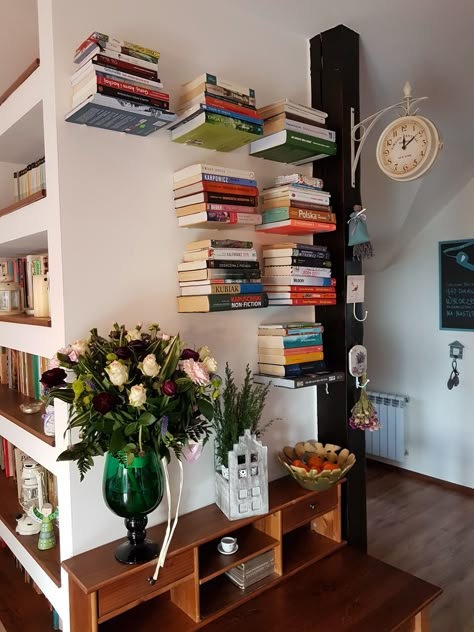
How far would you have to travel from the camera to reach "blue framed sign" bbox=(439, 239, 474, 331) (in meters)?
3.46

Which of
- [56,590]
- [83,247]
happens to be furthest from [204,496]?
[83,247]

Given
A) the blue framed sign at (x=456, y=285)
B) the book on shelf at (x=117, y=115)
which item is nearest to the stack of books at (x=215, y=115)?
the book on shelf at (x=117, y=115)

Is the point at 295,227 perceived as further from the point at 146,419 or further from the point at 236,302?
the point at 146,419

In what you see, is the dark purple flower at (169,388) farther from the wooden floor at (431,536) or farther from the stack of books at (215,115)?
the wooden floor at (431,536)

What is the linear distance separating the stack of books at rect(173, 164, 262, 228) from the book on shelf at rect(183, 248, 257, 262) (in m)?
0.09

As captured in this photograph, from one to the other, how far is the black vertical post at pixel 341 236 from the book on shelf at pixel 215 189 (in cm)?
44

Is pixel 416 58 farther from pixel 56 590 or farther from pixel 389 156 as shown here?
pixel 56 590

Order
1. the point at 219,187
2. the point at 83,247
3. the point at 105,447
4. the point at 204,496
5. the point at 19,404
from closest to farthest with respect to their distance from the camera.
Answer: the point at 105,447
the point at 83,247
the point at 219,187
the point at 204,496
the point at 19,404

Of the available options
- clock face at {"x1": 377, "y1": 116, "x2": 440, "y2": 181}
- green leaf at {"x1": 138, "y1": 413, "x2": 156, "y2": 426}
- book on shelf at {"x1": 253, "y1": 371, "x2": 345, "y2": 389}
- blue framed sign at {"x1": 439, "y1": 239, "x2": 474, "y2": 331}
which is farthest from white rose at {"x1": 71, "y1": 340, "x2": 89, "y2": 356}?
blue framed sign at {"x1": 439, "y1": 239, "x2": 474, "y2": 331}

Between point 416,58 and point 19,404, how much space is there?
2.25 meters

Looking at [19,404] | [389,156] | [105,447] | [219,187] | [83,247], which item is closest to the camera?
[105,447]

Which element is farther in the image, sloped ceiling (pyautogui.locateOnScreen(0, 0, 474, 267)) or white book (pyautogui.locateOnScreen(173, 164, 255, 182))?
sloped ceiling (pyautogui.locateOnScreen(0, 0, 474, 267))

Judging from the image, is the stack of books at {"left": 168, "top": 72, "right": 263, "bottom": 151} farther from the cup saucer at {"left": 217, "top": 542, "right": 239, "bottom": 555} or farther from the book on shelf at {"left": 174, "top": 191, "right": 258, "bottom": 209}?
the cup saucer at {"left": 217, "top": 542, "right": 239, "bottom": 555}

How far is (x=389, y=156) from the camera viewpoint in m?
1.75
